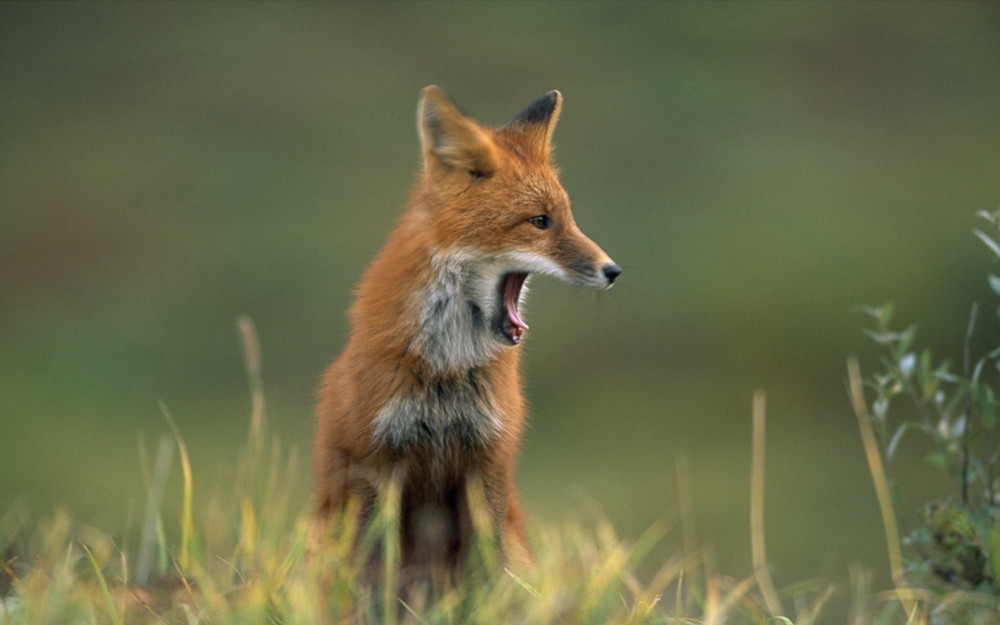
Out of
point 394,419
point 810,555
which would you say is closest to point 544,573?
point 394,419

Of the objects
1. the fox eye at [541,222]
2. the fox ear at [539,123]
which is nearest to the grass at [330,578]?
the fox eye at [541,222]

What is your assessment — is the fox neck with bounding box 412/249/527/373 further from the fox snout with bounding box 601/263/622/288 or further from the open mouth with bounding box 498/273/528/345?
the fox snout with bounding box 601/263/622/288

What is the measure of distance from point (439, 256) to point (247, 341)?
82 cm

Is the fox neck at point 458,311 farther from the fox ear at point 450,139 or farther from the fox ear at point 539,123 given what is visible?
the fox ear at point 539,123

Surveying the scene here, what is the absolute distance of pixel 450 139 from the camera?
3.64 metres

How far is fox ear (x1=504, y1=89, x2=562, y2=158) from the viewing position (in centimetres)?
390

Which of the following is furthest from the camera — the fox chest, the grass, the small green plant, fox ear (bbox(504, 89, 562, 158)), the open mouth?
fox ear (bbox(504, 89, 562, 158))

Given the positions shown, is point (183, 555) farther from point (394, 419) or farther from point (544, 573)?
point (544, 573)

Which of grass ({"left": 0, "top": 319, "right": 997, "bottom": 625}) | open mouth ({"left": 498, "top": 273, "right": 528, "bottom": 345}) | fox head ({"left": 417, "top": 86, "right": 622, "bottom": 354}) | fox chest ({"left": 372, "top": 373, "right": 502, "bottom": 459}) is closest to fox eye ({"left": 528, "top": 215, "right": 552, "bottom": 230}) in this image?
fox head ({"left": 417, "top": 86, "right": 622, "bottom": 354})

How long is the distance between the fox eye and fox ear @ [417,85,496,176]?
213 millimetres

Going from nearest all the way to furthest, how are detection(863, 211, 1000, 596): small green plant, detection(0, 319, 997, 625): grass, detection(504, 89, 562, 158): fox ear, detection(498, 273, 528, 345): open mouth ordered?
detection(0, 319, 997, 625): grass < detection(498, 273, 528, 345): open mouth < detection(863, 211, 1000, 596): small green plant < detection(504, 89, 562, 158): fox ear

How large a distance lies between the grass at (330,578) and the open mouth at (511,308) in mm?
502

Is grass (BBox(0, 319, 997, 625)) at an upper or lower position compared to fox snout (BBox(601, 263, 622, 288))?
lower

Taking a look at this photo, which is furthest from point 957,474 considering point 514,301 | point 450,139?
point 450,139
